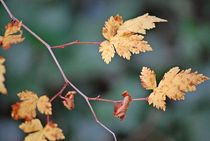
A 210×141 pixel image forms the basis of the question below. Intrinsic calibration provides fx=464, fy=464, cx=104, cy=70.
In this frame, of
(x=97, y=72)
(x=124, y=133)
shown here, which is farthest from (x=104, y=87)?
(x=124, y=133)

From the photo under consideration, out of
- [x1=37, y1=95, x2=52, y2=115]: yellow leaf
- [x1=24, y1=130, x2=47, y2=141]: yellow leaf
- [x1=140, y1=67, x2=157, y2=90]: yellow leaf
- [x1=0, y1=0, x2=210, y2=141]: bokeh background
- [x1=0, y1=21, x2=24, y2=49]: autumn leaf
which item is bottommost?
[x1=0, y1=0, x2=210, y2=141]: bokeh background

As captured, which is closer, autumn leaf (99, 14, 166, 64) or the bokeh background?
autumn leaf (99, 14, 166, 64)

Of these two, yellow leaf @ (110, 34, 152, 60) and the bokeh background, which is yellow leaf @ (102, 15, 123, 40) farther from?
the bokeh background

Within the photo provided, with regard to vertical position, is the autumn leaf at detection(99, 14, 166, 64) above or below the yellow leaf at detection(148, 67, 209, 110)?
above

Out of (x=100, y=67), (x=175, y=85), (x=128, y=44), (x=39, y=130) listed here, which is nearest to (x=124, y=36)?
(x=128, y=44)

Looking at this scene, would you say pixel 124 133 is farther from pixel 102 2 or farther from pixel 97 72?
pixel 102 2

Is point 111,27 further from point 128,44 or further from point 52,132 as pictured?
point 52,132

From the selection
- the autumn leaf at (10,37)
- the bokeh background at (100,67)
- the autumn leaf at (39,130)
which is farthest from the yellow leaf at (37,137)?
the bokeh background at (100,67)

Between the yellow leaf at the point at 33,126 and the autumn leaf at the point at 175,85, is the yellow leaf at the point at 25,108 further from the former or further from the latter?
the autumn leaf at the point at 175,85

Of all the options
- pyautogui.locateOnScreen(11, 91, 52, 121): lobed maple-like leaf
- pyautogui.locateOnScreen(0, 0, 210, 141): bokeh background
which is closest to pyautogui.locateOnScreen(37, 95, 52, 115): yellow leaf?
pyautogui.locateOnScreen(11, 91, 52, 121): lobed maple-like leaf
